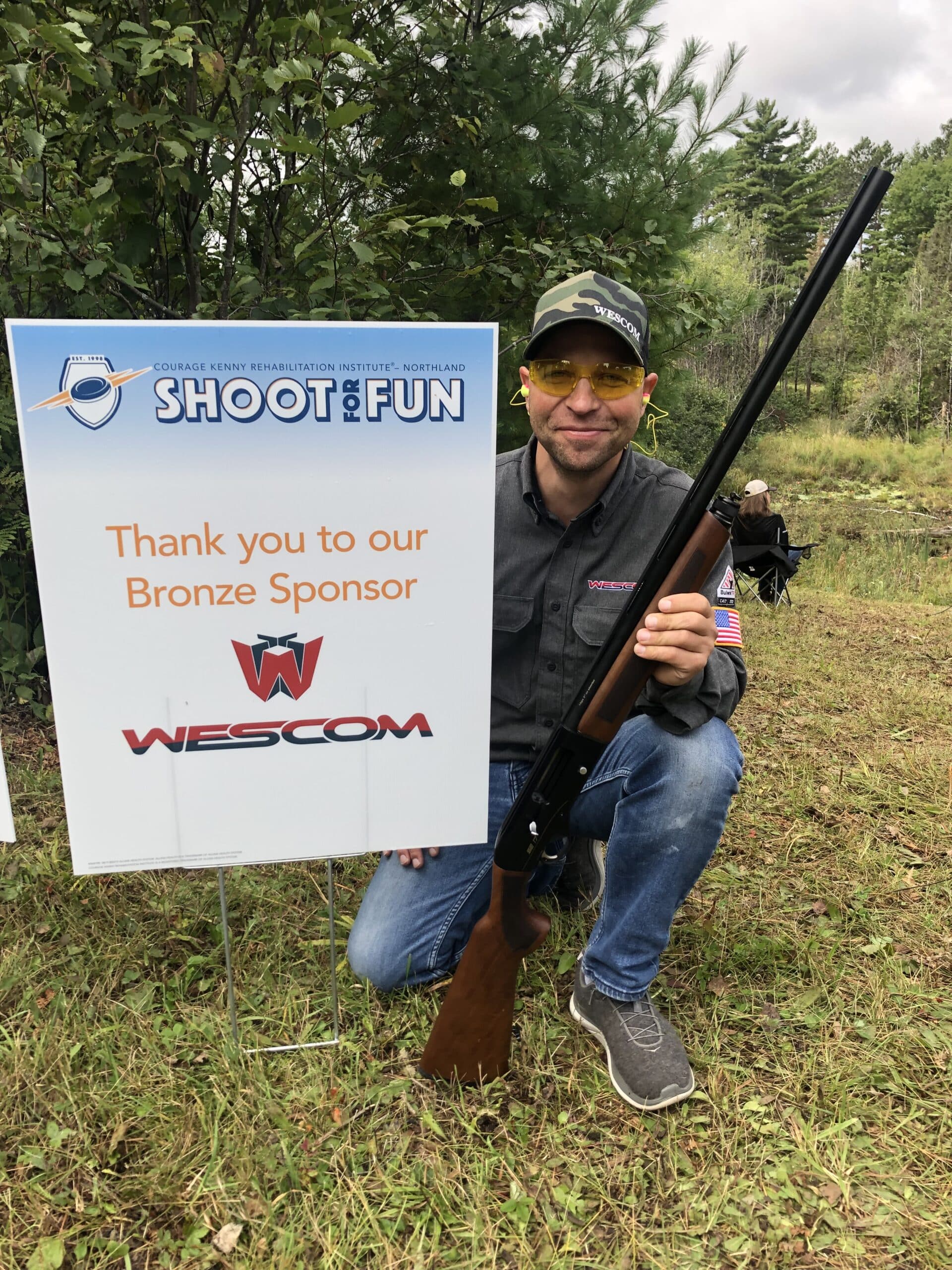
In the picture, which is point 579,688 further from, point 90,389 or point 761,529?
point 761,529

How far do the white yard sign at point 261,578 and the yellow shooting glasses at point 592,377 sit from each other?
0.49 m

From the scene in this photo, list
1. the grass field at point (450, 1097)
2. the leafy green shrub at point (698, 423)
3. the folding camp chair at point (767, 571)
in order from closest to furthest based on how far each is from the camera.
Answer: the grass field at point (450, 1097) < the folding camp chair at point (767, 571) < the leafy green shrub at point (698, 423)

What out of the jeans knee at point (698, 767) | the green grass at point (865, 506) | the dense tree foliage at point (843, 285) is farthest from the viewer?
the dense tree foliage at point (843, 285)

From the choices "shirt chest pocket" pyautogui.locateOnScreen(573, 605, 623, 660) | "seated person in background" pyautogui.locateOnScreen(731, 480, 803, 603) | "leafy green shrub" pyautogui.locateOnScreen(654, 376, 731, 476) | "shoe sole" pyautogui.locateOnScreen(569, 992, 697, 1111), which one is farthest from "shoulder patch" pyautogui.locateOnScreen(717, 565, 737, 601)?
"leafy green shrub" pyautogui.locateOnScreen(654, 376, 731, 476)

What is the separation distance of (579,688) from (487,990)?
77 cm

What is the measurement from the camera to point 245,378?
162 centimetres

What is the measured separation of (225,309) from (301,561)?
1534mm

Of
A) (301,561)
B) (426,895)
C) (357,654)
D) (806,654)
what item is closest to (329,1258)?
(426,895)

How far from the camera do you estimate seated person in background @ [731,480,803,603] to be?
677 cm

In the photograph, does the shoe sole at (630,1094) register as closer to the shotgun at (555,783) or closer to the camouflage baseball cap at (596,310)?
the shotgun at (555,783)

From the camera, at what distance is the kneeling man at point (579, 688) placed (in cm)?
207

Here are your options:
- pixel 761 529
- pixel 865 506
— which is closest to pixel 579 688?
pixel 761 529

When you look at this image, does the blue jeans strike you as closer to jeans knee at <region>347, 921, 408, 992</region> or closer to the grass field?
jeans knee at <region>347, 921, 408, 992</region>

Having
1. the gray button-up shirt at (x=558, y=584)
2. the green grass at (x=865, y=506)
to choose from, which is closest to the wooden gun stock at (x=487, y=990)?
the gray button-up shirt at (x=558, y=584)
